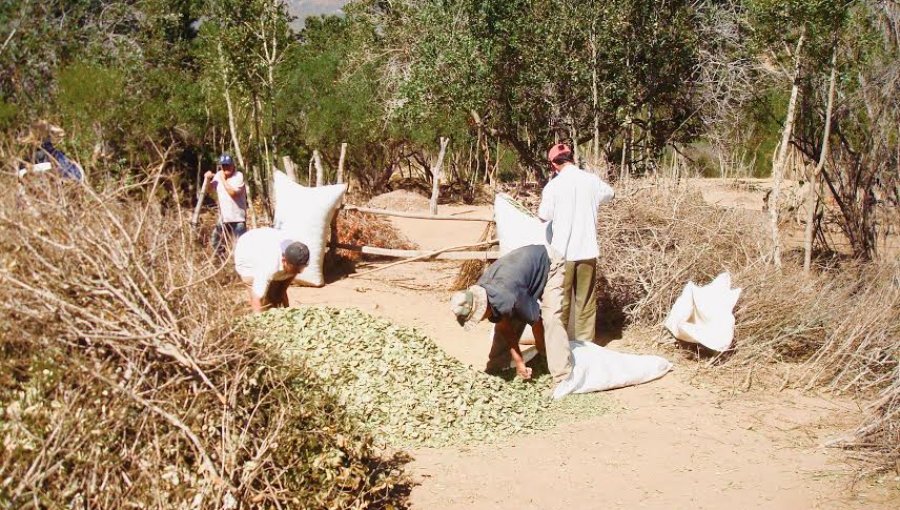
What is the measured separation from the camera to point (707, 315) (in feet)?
19.4

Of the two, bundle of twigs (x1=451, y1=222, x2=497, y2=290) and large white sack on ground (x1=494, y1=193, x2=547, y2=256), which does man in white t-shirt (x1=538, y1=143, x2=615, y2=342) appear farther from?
bundle of twigs (x1=451, y1=222, x2=497, y2=290)

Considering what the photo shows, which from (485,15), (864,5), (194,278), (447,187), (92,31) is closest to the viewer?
(194,278)

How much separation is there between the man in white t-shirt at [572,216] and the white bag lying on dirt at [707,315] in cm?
63

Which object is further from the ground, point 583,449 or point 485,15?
point 485,15

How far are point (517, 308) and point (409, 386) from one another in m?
0.74

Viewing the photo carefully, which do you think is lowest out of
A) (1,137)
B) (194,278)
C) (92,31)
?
(194,278)

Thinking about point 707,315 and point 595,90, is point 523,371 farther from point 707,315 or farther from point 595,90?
point 595,90

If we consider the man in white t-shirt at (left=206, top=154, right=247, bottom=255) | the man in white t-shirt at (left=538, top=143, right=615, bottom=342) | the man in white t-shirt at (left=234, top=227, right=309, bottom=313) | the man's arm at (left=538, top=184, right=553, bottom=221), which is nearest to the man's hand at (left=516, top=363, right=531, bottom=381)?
the man in white t-shirt at (left=538, top=143, right=615, bottom=342)

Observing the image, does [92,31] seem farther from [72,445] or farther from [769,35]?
[72,445]

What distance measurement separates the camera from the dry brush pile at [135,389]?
301cm

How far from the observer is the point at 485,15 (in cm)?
1073

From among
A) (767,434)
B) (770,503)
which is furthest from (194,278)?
(767,434)

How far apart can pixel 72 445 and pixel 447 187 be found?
15.8 m

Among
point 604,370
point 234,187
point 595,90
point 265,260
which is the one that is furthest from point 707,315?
point 595,90
